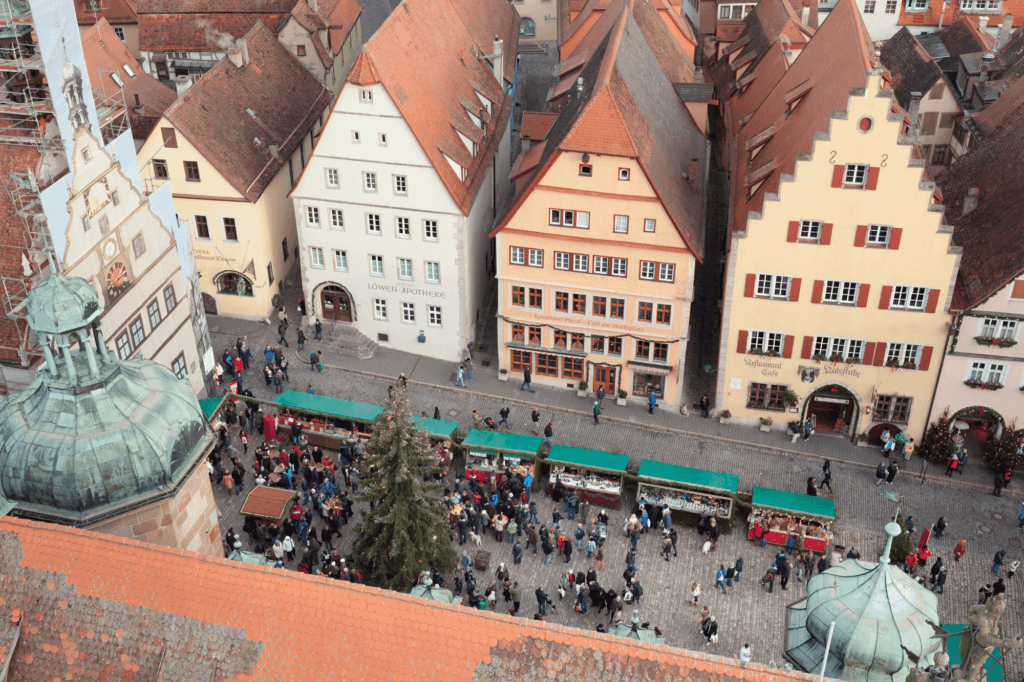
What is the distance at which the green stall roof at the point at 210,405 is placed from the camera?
46.9 m

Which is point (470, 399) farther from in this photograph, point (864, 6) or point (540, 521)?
point (864, 6)

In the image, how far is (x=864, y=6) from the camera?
74.8m

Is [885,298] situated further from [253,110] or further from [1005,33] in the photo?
[1005,33]

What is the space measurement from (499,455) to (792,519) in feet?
40.6

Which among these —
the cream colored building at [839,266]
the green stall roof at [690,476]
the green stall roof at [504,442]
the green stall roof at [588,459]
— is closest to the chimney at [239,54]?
the green stall roof at [504,442]

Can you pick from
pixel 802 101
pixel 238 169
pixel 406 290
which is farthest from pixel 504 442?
pixel 802 101

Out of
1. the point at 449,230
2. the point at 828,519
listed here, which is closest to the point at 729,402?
the point at 828,519

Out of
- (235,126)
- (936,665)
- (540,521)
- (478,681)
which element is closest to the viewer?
(936,665)

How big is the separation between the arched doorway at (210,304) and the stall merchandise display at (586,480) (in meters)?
22.8

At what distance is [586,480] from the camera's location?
44.3 m

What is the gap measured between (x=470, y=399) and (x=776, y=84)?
23.9 metres

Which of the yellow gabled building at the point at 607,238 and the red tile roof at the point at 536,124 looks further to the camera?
the red tile roof at the point at 536,124

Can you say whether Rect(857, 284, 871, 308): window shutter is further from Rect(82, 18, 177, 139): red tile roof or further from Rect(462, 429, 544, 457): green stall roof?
Rect(82, 18, 177, 139): red tile roof

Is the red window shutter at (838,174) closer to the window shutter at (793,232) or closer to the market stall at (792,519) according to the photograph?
the window shutter at (793,232)
